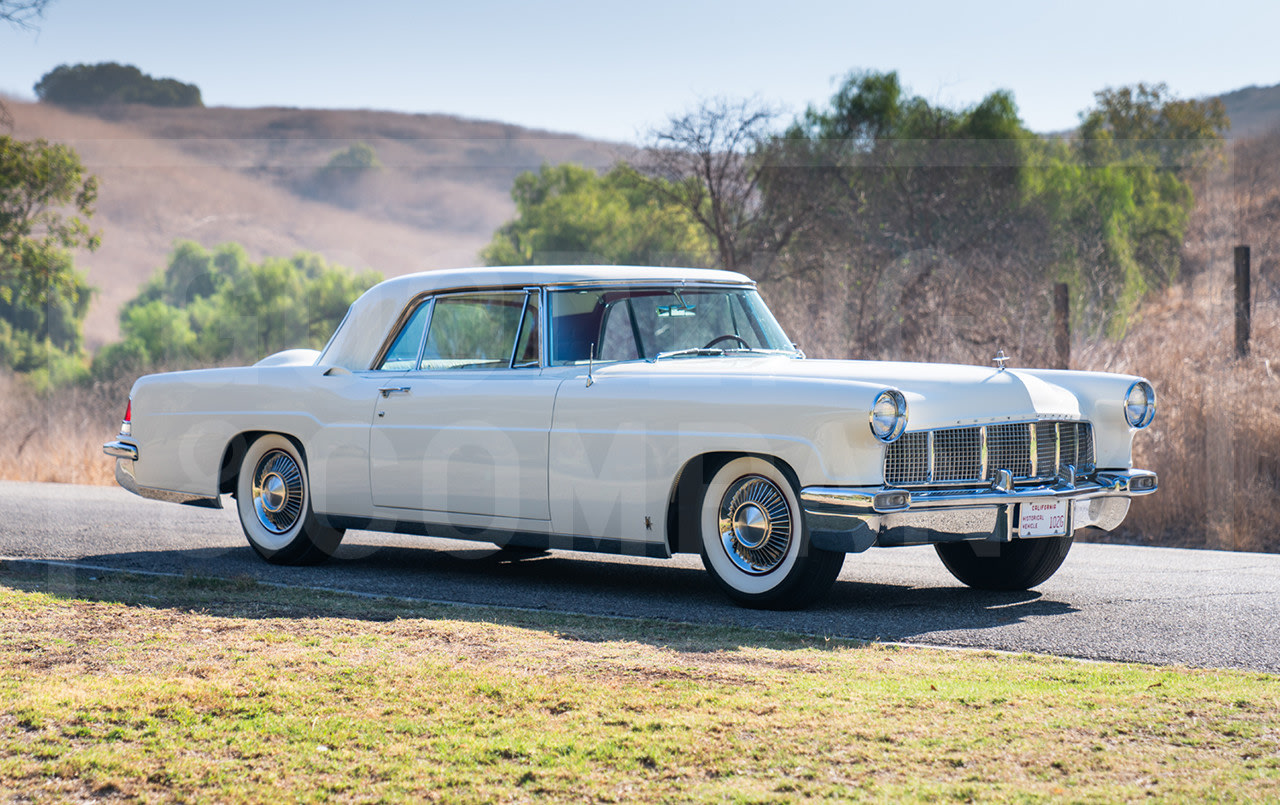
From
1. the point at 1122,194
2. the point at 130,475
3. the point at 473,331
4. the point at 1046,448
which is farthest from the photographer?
the point at 1122,194

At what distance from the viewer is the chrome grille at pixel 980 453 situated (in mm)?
6609

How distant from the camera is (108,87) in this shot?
107000 millimetres

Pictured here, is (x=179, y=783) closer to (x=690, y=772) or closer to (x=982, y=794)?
(x=690, y=772)

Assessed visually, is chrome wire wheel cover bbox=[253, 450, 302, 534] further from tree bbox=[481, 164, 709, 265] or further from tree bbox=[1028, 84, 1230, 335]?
tree bbox=[481, 164, 709, 265]

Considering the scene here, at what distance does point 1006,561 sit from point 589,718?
152 inches

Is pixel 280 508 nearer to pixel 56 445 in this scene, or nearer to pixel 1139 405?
pixel 1139 405

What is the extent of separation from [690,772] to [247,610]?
3.45 metres

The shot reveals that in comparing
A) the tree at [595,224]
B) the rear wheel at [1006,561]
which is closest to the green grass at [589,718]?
the rear wheel at [1006,561]

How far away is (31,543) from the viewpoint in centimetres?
959

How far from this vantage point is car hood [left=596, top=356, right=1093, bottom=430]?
21.7 feet

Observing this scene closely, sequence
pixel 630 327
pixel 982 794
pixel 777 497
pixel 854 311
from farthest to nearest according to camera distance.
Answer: pixel 854 311 → pixel 630 327 → pixel 777 497 → pixel 982 794

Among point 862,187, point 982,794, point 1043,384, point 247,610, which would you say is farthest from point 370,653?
point 862,187

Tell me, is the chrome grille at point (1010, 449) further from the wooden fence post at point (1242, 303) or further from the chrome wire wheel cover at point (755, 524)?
the wooden fence post at point (1242, 303)

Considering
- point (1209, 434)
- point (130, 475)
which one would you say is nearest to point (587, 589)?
point (130, 475)
